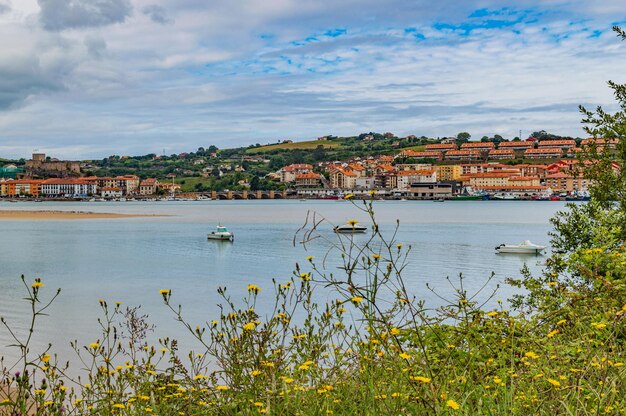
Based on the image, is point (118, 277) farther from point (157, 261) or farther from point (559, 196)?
point (559, 196)

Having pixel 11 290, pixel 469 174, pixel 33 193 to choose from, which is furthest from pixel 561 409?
pixel 33 193

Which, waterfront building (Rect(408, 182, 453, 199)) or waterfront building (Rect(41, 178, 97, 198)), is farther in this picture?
waterfront building (Rect(41, 178, 97, 198))

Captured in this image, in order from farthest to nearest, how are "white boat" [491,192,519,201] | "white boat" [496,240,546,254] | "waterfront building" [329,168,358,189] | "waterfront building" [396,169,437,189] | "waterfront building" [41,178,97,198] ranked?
"waterfront building" [41,178,97,198] → "waterfront building" [329,168,358,189] → "waterfront building" [396,169,437,189] → "white boat" [491,192,519,201] → "white boat" [496,240,546,254]

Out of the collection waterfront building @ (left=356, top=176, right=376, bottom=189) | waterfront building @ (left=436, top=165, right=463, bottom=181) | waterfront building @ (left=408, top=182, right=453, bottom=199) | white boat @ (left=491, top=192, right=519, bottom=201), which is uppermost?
waterfront building @ (left=436, top=165, right=463, bottom=181)

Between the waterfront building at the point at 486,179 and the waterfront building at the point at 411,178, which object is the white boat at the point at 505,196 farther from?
the waterfront building at the point at 411,178

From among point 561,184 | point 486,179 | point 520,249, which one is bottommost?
point 520,249

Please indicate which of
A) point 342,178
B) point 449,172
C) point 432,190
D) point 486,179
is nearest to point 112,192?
point 342,178

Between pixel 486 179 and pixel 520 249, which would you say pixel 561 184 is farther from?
pixel 520 249

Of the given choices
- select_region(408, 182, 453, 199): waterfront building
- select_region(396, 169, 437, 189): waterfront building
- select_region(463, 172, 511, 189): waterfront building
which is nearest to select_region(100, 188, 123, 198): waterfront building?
select_region(396, 169, 437, 189): waterfront building

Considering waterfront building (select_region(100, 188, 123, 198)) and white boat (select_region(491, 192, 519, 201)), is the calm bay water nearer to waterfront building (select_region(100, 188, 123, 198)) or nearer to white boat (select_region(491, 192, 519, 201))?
white boat (select_region(491, 192, 519, 201))

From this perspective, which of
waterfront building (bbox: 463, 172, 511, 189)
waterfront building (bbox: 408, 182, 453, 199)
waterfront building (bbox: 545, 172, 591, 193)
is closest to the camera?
waterfront building (bbox: 545, 172, 591, 193)

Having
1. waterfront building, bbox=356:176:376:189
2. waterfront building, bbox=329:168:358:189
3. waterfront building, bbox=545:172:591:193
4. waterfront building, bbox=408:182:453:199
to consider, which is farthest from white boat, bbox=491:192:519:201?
waterfront building, bbox=329:168:358:189

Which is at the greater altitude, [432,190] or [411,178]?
[411,178]

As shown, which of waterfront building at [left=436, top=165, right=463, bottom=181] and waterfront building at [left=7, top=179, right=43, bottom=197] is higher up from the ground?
waterfront building at [left=436, top=165, right=463, bottom=181]
